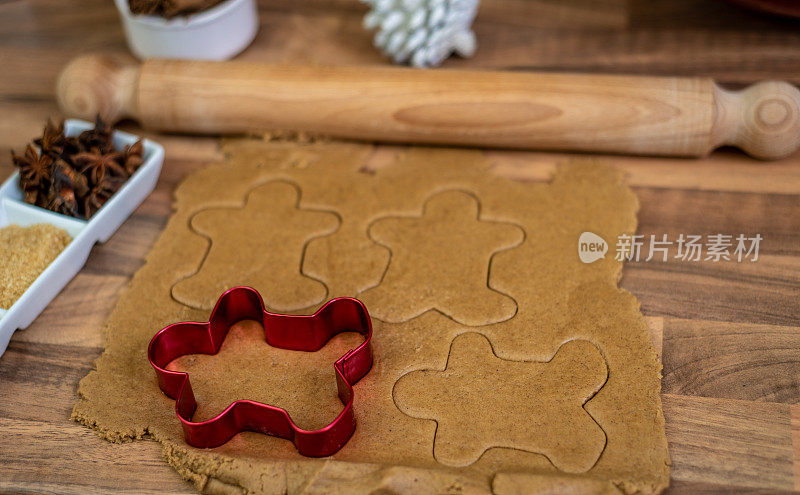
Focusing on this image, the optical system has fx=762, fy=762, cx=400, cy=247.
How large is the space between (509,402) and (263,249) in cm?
50

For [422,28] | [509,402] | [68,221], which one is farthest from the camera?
[422,28]

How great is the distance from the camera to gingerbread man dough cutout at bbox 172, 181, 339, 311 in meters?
1.23

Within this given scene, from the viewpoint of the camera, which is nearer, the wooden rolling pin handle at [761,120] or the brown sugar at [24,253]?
the brown sugar at [24,253]

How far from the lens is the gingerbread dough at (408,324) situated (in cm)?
100

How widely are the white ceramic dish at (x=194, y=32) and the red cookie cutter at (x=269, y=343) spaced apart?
28.2 inches

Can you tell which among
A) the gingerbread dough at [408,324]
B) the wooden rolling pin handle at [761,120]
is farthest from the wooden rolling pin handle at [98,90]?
the wooden rolling pin handle at [761,120]

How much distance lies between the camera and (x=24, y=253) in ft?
3.94

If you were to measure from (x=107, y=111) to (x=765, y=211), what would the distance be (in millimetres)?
1253

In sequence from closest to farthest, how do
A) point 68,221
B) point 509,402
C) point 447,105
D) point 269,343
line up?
point 509,402
point 269,343
point 68,221
point 447,105

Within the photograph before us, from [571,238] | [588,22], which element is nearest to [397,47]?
[588,22]

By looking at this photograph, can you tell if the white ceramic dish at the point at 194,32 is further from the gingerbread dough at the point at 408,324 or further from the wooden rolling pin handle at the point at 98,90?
the gingerbread dough at the point at 408,324

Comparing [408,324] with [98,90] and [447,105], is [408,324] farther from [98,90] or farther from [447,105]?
[98,90]

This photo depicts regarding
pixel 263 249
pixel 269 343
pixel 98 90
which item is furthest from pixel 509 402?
pixel 98 90

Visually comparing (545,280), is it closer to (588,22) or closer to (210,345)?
(210,345)
